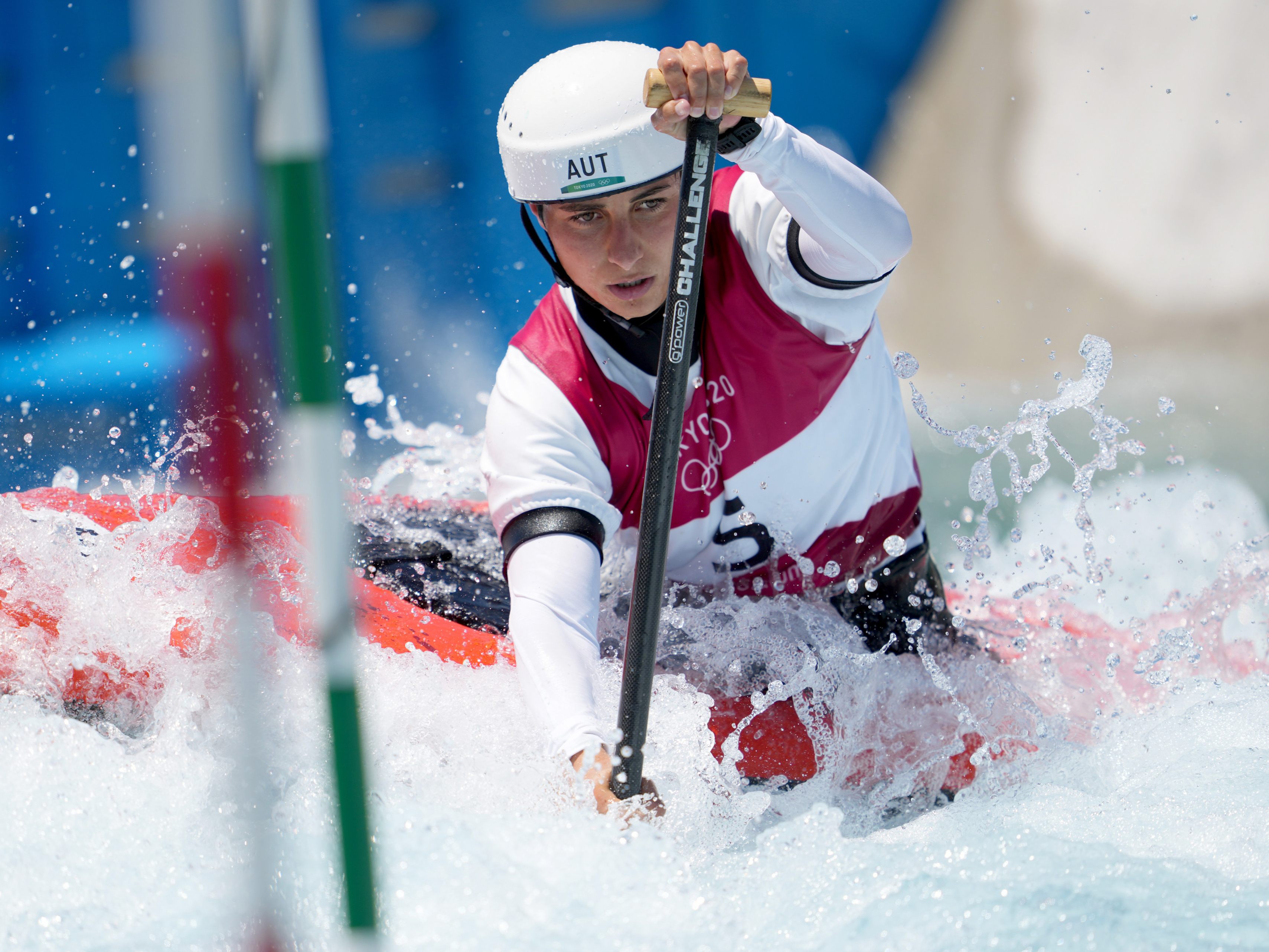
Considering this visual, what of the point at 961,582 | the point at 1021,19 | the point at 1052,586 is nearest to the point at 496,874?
the point at 1052,586

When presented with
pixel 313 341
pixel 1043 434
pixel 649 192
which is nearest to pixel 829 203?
pixel 649 192

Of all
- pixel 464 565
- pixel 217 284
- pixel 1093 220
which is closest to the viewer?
pixel 217 284

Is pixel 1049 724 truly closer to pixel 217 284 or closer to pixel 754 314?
pixel 754 314

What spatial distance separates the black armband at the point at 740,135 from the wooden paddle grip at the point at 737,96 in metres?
0.02

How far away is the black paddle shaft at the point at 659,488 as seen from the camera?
1231 millimetres

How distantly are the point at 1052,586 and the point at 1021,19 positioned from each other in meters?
2.86

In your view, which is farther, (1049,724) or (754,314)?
(1049,724)

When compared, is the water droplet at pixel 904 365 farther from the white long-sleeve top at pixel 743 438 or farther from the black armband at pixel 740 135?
the black armband at pixel 740 135

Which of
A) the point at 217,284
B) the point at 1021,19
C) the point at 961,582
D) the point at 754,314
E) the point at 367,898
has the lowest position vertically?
the point at 961,582

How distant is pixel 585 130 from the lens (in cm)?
136

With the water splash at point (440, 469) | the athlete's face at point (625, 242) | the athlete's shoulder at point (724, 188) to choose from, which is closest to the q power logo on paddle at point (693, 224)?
the athlete's face at point (625, 242)

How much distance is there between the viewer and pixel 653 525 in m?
1.24

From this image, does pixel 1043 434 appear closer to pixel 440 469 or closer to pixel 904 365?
pixel 904 365

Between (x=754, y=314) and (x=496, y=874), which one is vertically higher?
(x=754, y=314)
